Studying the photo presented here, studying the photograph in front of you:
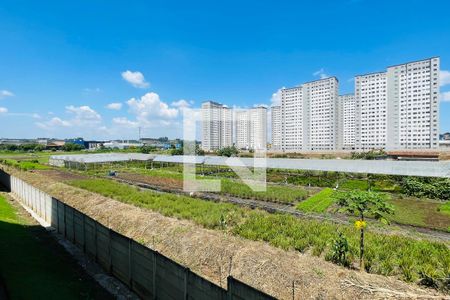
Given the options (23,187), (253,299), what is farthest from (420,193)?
(23,187)

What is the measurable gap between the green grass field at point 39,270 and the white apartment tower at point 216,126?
61.0 m

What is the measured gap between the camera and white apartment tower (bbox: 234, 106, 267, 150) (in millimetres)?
Answer: 68469

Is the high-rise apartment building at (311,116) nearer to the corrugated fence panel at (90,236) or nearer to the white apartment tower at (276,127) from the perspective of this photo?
the white apartment tower at (276,127)

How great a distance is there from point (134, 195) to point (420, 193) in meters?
20.9

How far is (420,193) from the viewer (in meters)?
18.8

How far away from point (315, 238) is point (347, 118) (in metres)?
69.7

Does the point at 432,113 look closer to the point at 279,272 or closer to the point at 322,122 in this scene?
the point at 322,122

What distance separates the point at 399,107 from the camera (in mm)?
57625

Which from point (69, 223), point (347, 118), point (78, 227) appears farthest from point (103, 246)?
point (347, 118)

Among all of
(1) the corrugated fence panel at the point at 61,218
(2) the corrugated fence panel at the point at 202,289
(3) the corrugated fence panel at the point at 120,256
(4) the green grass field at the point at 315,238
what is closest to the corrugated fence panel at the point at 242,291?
(2) the corrugated fence panel at the point at 202,289

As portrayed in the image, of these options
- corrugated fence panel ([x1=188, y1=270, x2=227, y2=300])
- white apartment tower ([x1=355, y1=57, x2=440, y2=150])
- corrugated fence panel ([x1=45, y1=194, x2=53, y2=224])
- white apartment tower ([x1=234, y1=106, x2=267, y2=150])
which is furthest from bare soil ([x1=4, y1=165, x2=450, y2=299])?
white apartment tower ([x1=355, y1=57, x2=440, y2=150])

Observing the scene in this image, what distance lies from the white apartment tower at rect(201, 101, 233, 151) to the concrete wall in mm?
61274

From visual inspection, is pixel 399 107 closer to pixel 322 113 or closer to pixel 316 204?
pixel 322 113

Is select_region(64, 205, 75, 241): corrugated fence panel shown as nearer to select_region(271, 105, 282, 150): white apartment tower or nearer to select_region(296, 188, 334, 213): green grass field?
select_region(296, 188, 334, 213): green grass field
